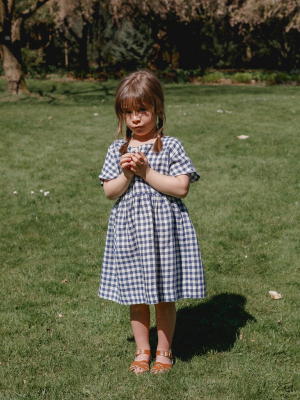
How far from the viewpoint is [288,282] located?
4184 mm

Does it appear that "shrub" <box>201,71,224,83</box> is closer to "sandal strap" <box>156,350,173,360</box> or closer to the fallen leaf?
the fallen leaf

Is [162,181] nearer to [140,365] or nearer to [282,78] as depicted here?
[140,365]

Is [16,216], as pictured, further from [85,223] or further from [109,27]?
[109,27]

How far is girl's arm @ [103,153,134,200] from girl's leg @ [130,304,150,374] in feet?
2.52

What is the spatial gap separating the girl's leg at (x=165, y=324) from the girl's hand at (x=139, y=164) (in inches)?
35.3

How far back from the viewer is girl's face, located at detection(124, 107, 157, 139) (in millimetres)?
2709

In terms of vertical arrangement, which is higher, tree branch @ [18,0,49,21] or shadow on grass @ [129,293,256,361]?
tree branch @ [18,0,49,21]

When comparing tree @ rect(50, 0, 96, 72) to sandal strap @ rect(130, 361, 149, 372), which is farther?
tree @ rect(50, 0, 96, 72)

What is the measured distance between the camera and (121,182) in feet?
8.87

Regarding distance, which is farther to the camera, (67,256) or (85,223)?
(85,223)

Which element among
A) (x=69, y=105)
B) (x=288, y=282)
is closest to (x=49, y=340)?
(x=288, y=282)

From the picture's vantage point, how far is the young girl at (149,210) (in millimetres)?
2689

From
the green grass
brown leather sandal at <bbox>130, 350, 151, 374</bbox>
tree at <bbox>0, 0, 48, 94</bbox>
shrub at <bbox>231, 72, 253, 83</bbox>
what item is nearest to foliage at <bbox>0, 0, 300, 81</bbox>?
shrub at <bbox>231, 72, 253, 83</bbox>

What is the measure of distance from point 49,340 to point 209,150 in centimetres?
597
